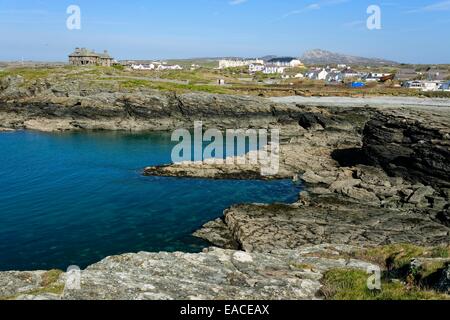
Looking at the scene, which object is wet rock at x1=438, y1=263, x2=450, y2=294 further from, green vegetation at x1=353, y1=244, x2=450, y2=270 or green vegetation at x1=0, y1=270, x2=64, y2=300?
green vegetation at x1=0, y1=270, x2=64, y2=300

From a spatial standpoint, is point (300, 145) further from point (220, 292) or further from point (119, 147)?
point (220, 292)

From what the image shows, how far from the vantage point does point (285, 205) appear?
119 feet

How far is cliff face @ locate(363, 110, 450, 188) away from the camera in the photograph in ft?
137

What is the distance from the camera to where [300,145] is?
6328cm

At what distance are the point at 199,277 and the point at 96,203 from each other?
91.3 feet

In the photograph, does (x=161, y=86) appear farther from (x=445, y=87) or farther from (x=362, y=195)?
(x=445, y=87)

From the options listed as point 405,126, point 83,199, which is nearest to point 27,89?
point 83,199

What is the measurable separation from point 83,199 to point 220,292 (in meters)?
31.5

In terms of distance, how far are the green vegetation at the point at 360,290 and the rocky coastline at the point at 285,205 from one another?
16.7 inches

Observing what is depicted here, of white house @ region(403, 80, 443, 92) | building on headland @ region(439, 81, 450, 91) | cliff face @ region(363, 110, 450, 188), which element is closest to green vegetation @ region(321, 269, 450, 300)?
cliff face @ region(363, 110, 450, 188)

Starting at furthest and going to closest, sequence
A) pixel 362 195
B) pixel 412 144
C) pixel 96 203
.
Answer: pixel 412 144 → pixel 362 195 → pixel 96 203

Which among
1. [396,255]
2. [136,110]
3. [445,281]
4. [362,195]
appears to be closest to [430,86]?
[136,110]

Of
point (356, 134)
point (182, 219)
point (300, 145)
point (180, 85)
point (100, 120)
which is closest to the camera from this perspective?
point (182, 219)

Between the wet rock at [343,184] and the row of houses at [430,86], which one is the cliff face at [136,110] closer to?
the wet rock at [343,184]
